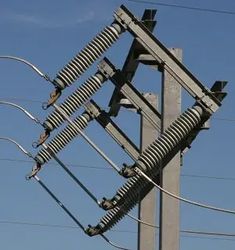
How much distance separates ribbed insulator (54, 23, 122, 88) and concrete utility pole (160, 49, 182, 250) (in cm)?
100

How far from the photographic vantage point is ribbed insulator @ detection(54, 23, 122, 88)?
1449cm

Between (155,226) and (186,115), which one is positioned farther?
(155,226)

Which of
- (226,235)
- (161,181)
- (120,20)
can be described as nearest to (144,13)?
(120,20)

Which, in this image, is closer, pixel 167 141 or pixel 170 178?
pixel 167 141

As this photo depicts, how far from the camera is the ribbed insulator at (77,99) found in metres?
15.5

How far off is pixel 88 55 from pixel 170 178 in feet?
7.93

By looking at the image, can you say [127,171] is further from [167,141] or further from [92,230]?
[92,230]

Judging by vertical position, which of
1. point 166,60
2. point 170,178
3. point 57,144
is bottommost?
point 170,178

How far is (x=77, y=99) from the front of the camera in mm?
16078

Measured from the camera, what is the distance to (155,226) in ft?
54.6

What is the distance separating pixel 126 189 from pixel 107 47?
2.29 meters

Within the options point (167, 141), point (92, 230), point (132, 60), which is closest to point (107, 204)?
point (167, 141)

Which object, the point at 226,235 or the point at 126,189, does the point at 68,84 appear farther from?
the point at 226,235

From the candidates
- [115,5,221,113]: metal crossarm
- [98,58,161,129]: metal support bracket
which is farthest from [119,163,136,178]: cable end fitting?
[98,58,161,129]: metal support bracket
